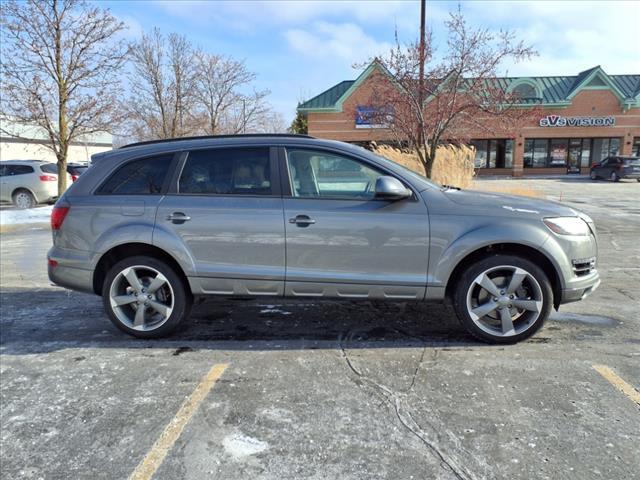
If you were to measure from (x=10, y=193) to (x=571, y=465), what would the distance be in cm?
1825

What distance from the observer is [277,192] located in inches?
151

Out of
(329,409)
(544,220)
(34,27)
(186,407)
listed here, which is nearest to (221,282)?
(186,407)

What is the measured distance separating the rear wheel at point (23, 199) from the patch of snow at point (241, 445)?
16.7 m

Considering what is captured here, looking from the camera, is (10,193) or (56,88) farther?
(10,193)

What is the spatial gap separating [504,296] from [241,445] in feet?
7.84

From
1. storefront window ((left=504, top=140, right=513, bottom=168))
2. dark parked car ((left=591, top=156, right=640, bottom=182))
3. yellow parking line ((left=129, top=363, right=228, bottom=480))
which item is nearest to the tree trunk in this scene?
yellow parking line ((left=129, top=363, right=228, bottom=480))

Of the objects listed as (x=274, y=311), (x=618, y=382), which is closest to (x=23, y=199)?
(x=274, y=311)

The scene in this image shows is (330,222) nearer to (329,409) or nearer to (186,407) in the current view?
(329,409)

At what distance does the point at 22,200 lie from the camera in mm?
15773

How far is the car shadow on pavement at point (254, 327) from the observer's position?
3.93 metres

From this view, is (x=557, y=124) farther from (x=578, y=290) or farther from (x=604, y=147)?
(x=578, y=290)

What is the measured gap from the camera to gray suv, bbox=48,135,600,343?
365 cm

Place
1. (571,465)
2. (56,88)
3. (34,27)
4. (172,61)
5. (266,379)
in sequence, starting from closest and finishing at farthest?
(571,465) → (266,379) → (34,27) → (56,88) → (172,61)

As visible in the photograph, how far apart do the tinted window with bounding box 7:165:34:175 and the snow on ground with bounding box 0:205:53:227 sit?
1.42m
